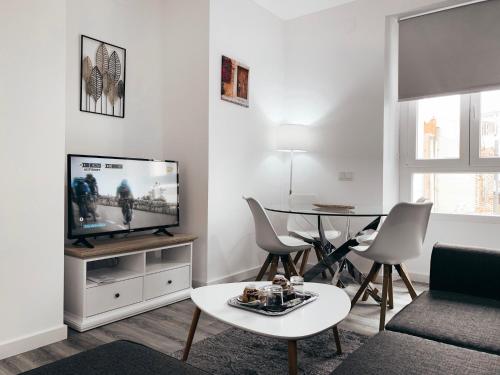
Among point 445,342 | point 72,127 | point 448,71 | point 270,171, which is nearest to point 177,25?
point 72,127

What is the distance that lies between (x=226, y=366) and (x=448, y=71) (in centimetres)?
334

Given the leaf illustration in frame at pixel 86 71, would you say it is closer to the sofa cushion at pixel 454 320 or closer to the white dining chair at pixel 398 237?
the white dining chair at pixel 398 237

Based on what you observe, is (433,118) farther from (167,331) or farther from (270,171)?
Answer: (167,331)

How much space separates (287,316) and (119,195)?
178cm

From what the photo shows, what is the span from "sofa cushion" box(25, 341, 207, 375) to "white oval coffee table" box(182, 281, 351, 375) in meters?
0.41

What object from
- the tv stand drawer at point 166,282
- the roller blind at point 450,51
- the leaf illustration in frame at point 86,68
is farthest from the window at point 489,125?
the leaf illustration in frame at point 86,68

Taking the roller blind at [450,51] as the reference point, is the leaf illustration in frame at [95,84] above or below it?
below

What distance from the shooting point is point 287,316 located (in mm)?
1785

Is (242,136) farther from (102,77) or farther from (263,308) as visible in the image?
(263,308)

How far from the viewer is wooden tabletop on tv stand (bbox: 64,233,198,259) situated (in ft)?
8.69

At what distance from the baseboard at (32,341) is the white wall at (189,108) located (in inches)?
54.3

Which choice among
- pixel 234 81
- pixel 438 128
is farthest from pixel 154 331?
pixel 438 128

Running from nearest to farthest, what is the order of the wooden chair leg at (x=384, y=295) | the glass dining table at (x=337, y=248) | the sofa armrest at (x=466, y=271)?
the sofa armrest at (x=466, y=271)
the wooden chair leg at (x=384, y=295)
the glass dining table at (x=337, y=248)

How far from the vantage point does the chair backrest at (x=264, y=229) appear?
3238 millimetres
